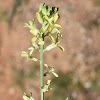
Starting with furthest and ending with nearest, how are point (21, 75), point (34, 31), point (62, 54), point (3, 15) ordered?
point (3, 15), point (62, 54), point (21, 75), point (34, 31)

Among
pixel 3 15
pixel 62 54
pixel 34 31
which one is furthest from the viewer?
pixel 3 15

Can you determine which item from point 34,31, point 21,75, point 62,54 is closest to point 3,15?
point 21,75

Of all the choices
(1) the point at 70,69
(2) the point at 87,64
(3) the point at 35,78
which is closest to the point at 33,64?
(3) the point at 35,78

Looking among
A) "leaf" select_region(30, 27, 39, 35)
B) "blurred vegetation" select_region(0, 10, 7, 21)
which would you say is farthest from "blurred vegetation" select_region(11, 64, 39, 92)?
"leaf" select_region(30, 27, 39, 35)

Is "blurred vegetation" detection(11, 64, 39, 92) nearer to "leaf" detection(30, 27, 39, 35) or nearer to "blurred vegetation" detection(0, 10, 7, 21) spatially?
"blurred vegetation" detection(0, 10, 7, 21)

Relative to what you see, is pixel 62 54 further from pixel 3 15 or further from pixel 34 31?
pixel 34 31

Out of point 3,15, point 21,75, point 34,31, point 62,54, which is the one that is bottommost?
point 34,31

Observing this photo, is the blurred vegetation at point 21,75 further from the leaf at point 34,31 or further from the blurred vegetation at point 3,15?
the leaf at point 34,31

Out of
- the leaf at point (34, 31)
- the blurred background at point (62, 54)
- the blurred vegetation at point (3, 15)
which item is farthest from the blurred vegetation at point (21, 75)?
the leaf at point (34, 31)

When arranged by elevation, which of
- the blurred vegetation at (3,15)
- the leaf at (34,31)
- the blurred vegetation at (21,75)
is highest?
the blurred vegetation at (3,15)
